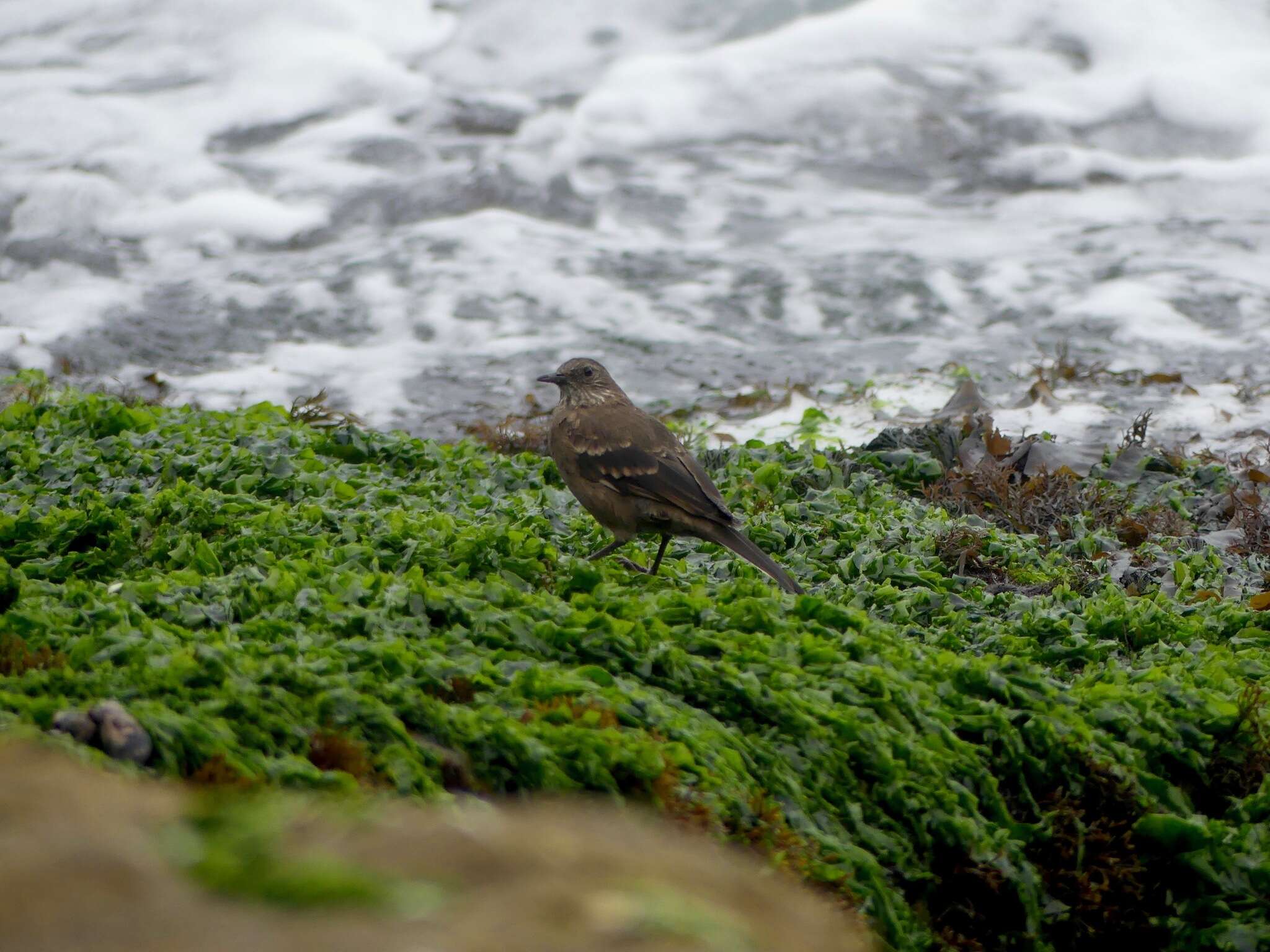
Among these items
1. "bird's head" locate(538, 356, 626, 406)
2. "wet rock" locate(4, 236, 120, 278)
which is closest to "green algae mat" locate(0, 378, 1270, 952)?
"bird's head" locate(538, 356, 626, 406)

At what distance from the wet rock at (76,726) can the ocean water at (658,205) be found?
6.40 meters

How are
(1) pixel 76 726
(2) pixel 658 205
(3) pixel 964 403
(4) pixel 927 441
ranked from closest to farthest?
(1) pixel 76 726
(4) pixel 927 441
(3) pixel 964 403
(2) pixel 658 205

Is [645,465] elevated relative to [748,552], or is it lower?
elevated

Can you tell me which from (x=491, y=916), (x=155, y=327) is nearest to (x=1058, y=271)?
(x=155, y=327)

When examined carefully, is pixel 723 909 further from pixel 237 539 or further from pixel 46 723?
pixel 237 539

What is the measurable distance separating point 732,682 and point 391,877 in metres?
2.58

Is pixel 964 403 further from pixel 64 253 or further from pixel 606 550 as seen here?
pixel 64 253

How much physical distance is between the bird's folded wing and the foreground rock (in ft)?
12.1

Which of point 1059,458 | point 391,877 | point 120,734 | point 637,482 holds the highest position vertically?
point 391,877

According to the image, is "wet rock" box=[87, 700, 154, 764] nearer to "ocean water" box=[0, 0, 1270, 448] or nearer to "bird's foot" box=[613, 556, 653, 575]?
"bird's foot" box=[613, 556, 653, 575]

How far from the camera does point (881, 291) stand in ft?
42.9

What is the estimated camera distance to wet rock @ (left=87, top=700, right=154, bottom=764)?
3346 millimetres

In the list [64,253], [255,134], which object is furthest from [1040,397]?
[255,134]

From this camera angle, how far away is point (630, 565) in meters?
6.23
